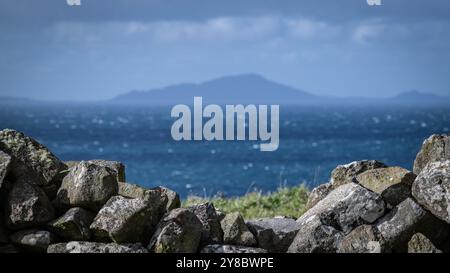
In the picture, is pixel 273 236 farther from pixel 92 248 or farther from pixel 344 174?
pixel 92 248

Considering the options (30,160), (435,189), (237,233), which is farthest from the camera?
(30,160)

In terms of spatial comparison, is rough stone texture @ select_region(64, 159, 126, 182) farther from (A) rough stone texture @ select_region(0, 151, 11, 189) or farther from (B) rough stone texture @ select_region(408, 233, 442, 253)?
(B) rough stone texture @ select_region(408, 233, 442, 253)

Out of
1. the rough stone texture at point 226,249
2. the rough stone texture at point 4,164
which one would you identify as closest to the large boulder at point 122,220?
the rough stone texture at point 226,249

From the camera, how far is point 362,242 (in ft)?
23.8

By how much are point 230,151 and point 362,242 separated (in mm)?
112054

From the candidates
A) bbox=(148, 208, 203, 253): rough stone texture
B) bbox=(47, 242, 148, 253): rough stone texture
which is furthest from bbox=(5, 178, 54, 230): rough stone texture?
bbox=(148, 208, 203, 253): rough stone texture

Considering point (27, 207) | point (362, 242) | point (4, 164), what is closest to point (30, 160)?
point (4, 164)

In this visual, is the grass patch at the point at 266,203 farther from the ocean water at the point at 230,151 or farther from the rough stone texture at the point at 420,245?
the ocean water at the point at 230,151
